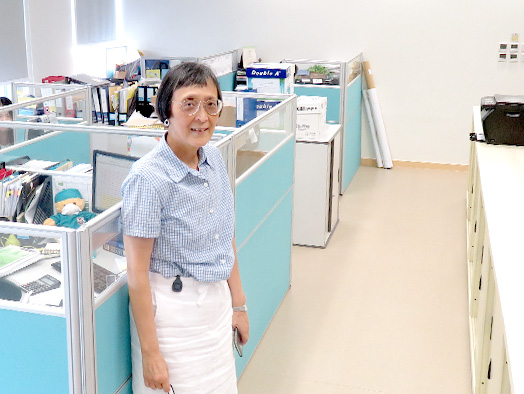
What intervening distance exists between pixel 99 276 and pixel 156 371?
0.30m

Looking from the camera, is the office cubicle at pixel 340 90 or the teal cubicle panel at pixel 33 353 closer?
the teal cubicle panel at pixel 33 353

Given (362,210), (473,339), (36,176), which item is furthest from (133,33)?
(473,339)

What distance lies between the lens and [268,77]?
5.19 m

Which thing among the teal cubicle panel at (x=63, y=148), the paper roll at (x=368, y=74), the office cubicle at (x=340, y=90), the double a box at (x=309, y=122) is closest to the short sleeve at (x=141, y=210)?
the teal cubicle panel at (x=63, y=148)

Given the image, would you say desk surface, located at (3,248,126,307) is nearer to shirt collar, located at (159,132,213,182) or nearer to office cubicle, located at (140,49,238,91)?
shirt collar, located at (159,132,213,182)

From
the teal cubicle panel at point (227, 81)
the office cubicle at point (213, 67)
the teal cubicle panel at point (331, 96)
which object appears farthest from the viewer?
the teal cubicle panel at point (227, 81)

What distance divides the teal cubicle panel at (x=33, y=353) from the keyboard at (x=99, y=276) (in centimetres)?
13

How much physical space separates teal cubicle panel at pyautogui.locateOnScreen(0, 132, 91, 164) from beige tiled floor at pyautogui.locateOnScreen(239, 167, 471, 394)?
56.8 inches

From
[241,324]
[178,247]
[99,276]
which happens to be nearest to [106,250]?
[99,276]

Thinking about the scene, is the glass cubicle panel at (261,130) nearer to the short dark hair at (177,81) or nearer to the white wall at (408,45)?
the short dark hair at (177,81)

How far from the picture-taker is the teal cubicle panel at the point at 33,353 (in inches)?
65.2

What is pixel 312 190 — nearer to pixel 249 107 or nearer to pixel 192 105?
pixel 249 107

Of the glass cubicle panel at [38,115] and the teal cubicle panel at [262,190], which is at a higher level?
the glass cubicle panel at [38,115]

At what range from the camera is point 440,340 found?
341 cm
